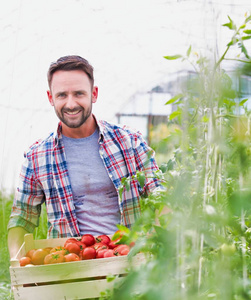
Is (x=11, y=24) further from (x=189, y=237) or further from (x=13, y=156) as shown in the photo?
(x=189, y=237)

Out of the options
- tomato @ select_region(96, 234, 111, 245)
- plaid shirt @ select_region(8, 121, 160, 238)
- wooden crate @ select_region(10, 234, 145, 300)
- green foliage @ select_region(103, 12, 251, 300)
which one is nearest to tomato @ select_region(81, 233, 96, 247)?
tomato @ select_region(96, 234, 111, 245)

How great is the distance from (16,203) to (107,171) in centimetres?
43

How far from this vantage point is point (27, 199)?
79.7 inches

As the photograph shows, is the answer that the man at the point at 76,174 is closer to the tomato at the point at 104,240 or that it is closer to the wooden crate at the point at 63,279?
the tomato at the point at 104,240

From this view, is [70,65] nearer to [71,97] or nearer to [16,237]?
[71,97]

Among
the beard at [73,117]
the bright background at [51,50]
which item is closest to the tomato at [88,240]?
the beard at [73,117]

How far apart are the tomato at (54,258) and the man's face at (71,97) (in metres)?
0.79

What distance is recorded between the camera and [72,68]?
2.05 metres

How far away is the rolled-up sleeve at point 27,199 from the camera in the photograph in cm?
197

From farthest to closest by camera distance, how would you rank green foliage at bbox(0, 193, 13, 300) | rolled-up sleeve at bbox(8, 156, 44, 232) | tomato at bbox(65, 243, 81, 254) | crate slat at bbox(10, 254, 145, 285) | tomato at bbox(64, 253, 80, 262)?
green foliage at bbox(0, 193, 13, 300) < rolled-up sleeve at bbox(8, 156, 44, 232) < tomato at bbox(65, 243, 81, 254) < tomato at bbox(64, 253, 80, 262) < crate slat at bbox(10, 254, 145, 285)

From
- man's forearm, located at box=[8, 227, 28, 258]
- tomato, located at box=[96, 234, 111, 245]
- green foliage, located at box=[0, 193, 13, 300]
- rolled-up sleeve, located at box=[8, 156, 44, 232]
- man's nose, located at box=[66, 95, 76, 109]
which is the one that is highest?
man's nose, located at box=[66, 95, 76, 109]

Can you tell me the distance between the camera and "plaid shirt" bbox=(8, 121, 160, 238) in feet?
6.54

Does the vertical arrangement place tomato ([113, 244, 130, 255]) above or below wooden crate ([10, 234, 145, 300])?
above

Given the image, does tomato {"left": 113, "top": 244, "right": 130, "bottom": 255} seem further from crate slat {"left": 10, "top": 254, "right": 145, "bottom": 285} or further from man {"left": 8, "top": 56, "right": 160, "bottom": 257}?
man {"left": 8, "top": 56, "right": 160, "bottom": 257}
